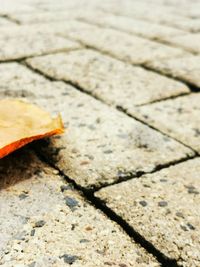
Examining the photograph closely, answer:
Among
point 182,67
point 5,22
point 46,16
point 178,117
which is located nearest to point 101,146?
point 178,117

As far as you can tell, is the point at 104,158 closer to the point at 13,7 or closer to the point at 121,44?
the point at 121,44

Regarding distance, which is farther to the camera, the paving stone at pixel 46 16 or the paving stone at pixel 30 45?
the paving stone at pixel 46 16

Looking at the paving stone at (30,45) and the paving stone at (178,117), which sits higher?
the paving stone at (178,117)

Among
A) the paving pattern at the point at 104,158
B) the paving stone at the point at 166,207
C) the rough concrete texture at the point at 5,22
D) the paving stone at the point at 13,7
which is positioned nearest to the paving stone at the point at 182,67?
the paving pattern at the point at 104,158

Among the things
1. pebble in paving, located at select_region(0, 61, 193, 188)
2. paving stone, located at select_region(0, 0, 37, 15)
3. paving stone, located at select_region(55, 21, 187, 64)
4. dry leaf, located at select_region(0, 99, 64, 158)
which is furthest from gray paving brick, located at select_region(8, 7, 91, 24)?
dry leaf, located at select_region(0, 99, 64, 158)

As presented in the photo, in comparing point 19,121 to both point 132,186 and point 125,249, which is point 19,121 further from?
point 125,249

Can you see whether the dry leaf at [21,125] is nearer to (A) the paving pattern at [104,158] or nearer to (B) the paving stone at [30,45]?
(A) the paving pattern at [104,158]
